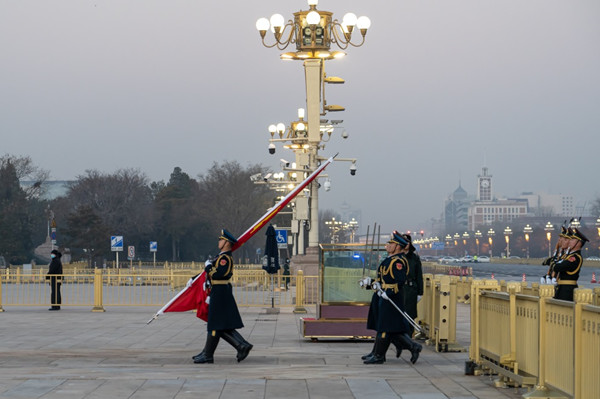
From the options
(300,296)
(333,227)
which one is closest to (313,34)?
(300,296)

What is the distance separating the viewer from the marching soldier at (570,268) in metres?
Result: 13.6

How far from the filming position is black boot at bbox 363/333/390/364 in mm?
14875

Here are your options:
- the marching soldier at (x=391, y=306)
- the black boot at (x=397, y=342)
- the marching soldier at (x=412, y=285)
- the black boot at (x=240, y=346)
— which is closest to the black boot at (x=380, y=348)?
the marching soldier at (x=391, y=306)

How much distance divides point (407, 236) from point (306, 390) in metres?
5.56

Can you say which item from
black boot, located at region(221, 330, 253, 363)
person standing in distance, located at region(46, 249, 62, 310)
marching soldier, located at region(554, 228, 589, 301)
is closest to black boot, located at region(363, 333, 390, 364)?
black boot, located at region(221, 330, 253, 363)

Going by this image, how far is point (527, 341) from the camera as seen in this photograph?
→ 1091 cm

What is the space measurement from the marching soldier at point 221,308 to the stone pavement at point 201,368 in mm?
239

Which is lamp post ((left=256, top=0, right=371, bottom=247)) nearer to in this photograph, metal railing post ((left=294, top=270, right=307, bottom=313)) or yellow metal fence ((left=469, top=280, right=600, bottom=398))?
metal railing post ((left=294, top=270, right=307, bottom=313))

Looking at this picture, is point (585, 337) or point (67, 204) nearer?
point (585, 337)

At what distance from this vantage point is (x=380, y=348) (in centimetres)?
1491

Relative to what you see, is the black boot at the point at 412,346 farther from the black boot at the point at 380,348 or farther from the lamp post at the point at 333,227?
the lamp post at the point at 333,227

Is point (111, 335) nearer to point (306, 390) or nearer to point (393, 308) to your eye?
point (393, 308)

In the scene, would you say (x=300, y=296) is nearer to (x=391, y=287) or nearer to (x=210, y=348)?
(x=210, y=348)

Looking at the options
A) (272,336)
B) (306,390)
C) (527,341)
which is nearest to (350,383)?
(306,390)
